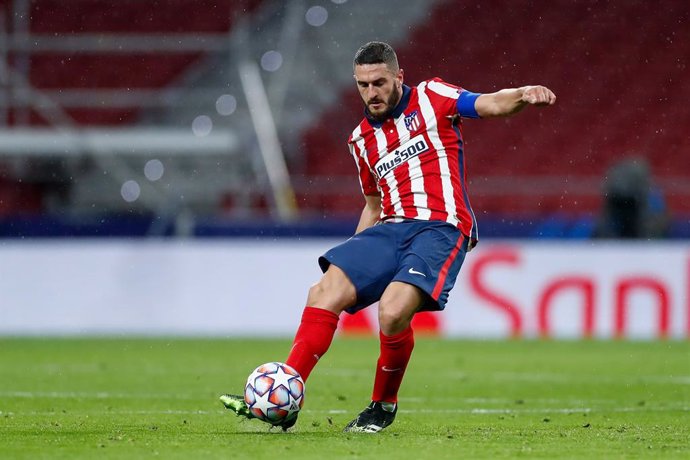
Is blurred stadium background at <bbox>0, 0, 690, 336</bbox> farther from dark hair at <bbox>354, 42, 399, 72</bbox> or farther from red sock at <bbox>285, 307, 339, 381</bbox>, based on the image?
red sock at <bbox>285, 307, 339, 381</bbox>

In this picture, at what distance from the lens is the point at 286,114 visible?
19.5 metres

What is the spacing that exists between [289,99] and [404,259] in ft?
44.7

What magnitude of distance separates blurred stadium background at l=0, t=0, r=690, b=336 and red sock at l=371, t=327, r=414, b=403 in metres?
9.96

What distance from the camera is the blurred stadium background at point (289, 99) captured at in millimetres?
17453

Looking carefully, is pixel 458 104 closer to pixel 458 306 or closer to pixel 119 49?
pixel 458 306

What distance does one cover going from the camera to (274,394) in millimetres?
5668

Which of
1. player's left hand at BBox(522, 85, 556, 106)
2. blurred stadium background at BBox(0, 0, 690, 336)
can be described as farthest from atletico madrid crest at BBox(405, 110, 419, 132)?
blurred stadium background at BBox(0, 0, 690, 336)

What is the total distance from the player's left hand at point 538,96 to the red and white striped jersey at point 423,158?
0.61m

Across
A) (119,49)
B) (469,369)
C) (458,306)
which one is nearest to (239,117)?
(119,49)

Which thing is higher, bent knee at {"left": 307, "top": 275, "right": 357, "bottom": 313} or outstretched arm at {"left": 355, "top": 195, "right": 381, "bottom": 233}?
outstretched arm at {"left": 355, "top": 195, "right": 381, "bottom": 233}

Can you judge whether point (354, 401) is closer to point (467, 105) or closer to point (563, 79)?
point (467, 105)

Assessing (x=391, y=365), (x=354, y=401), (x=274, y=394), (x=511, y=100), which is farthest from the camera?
(x=354, y=401)

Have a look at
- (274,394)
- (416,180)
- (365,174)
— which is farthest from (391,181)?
(274,394)

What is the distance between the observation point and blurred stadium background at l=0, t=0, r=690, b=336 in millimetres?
17453
